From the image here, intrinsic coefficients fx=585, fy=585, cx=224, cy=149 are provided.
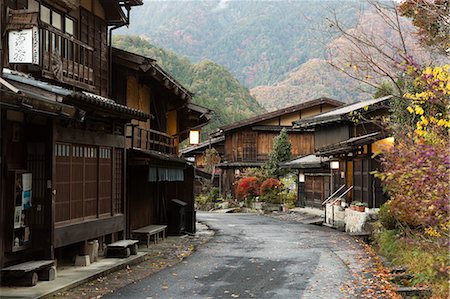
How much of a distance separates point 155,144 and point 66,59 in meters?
8.64

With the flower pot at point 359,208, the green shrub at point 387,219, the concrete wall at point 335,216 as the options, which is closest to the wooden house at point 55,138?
the green shrub at point 387,219

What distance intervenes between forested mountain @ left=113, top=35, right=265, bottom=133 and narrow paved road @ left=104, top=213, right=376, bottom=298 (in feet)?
229

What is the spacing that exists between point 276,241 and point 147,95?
27.4 feet

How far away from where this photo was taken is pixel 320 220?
121 ft

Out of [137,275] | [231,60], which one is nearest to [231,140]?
[137,275]

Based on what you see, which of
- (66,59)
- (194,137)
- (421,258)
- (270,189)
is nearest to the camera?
(421,258)

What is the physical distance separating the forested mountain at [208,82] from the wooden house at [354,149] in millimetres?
52222

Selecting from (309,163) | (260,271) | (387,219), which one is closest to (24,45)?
(260,271)

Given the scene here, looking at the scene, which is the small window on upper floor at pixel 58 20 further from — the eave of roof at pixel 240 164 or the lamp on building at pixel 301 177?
the eave of roof at pixel 240 164

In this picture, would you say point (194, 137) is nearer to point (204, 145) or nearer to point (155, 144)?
point (155, 144)

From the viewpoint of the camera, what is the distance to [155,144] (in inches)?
973

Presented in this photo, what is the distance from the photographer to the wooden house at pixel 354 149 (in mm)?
27609

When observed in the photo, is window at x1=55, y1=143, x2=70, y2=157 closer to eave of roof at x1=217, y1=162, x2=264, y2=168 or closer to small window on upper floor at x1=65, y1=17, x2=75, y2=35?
small window on upper floor at x1=65, y1=17, x2=75, y2=35

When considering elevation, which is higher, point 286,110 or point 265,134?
point 286,110
